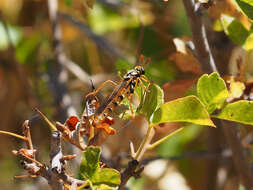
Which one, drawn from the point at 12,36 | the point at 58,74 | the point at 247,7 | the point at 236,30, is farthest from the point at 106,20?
the point at 247,7

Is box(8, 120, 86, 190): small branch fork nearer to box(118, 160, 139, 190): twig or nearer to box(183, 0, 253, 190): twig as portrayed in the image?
box(118, 160, 139, 190): twig

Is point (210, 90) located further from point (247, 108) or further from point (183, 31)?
point (183, 31)

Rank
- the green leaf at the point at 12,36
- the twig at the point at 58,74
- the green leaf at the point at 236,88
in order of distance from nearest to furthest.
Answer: the green leaf at the point at 236,88
the twig at the point at 58,74
the green leaf at the point at 12,36

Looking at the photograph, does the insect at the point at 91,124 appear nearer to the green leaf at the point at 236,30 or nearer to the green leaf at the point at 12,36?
the green leaf at the point at 236,30

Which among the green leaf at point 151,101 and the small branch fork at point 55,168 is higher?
the green leaf at point 151,101

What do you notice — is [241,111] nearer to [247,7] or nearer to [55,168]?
[247,7]

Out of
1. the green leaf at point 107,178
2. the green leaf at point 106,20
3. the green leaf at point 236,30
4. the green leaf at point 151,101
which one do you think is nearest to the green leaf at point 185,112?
the green leaf at point 151,101

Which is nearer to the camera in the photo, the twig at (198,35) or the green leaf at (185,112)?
the green leaf at (185,112)
